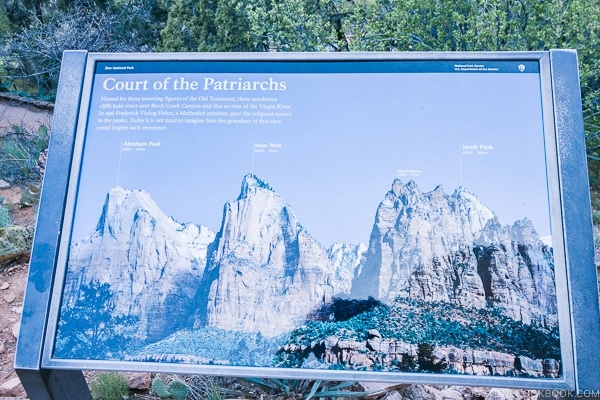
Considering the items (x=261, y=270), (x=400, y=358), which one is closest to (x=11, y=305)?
(x=261, y=270)

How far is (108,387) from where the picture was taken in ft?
9.16

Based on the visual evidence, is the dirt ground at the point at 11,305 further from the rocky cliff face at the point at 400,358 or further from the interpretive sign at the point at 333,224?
the rocky cliff face at the point at 400,358

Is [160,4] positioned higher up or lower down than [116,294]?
higher up

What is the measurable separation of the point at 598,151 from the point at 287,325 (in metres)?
6.64

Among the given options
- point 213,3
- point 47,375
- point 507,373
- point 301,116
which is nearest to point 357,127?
point 301,116

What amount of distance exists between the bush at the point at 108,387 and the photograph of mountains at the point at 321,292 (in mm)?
851

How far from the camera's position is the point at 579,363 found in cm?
190

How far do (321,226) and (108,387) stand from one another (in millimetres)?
1555

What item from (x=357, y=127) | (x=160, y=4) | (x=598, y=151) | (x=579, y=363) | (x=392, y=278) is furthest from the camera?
(x=160, y=4)

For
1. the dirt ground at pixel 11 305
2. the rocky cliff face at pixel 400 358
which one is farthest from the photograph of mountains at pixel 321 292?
the dirt ground at pixel 11 305

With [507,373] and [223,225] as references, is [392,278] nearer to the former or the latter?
[507,373]

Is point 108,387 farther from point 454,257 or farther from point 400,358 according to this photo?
point 454,257

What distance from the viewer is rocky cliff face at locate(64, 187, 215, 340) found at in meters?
2.05

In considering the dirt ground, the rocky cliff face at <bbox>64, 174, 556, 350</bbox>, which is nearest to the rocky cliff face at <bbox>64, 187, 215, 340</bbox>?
the rocky cliff face at <bbox>64, 174, 556, 350</bbox>
